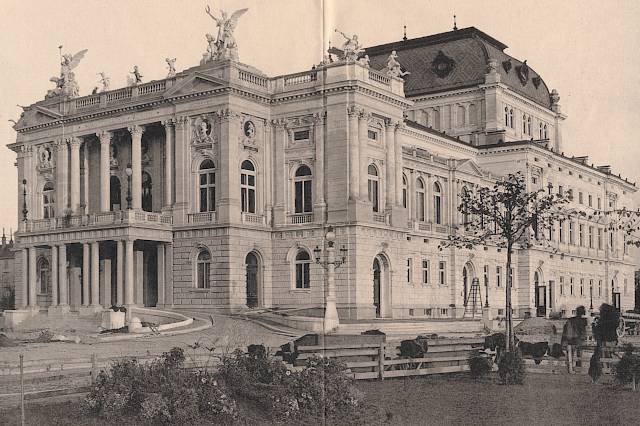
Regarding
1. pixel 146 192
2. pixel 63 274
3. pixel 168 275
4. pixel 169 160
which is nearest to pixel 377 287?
pixel 168 275

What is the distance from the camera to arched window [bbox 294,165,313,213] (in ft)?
169

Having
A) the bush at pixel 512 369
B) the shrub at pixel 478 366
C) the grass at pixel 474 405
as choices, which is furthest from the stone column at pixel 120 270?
the bush at pixel 512 369

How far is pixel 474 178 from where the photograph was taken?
2623 inches

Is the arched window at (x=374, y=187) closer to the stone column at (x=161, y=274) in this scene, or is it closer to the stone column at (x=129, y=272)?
the stone column at (x=161, y=274)

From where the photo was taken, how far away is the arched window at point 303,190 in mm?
51500

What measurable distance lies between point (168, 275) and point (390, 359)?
2822 centimetres

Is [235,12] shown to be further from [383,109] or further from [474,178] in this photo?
[474,178]

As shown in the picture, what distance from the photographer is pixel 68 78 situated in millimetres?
58375

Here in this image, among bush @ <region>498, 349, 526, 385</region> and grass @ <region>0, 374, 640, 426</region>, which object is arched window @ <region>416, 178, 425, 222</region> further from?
bush @ <region>498, 349, 526, 385</region>

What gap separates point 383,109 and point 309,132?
453cm

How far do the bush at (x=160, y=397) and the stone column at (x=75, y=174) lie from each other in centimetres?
4143

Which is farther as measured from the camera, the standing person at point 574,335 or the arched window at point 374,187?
the arched window at point 374,187

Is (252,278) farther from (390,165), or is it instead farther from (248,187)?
(390,165)

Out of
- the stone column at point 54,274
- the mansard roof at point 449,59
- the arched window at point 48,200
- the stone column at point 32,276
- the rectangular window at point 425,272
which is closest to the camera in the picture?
the stone column at point 54,274
